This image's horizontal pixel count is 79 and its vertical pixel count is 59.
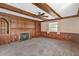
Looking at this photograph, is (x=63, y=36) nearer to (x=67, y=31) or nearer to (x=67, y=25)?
(x=67, y=31)

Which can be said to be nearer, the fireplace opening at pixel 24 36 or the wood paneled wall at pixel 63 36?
the fireplace opening at pixel 24 36

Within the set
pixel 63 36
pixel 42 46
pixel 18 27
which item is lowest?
pixel 42 46

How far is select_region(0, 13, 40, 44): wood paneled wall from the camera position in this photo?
94.3 inches

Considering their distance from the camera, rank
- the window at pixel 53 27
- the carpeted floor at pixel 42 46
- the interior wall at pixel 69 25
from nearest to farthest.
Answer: the carpeted floor at pixel 42 46 → the window at pixel 53 27 → the interior wall at pixel 69 25

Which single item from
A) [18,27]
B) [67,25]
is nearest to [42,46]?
[18,27]

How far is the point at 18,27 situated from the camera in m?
2.48

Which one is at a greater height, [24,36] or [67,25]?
[67,25]

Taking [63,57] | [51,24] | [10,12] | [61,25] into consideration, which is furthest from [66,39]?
[10,12]

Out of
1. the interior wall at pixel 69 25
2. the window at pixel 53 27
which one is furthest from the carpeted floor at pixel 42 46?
the interior wall at pixel 69 25

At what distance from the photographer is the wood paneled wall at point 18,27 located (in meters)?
2.40

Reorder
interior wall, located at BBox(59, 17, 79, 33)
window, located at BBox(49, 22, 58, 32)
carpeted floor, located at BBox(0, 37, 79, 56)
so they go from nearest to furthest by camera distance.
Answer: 1. carpeted floor, located at BBox(0, 37, 79, 56)
2. window, located at BBox(49, 22, 58, 32)
3. interior wall, located at BBox(59, 17, 79, 33)

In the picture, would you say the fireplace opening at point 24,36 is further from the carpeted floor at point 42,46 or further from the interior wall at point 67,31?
the interior wall at point 67,31

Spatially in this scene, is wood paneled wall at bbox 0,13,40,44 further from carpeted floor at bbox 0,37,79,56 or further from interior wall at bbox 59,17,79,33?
interior wall at bbox 59,17,79,33

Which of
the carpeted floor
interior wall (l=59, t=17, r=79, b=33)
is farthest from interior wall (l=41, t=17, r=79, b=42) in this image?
the carpeted floor
